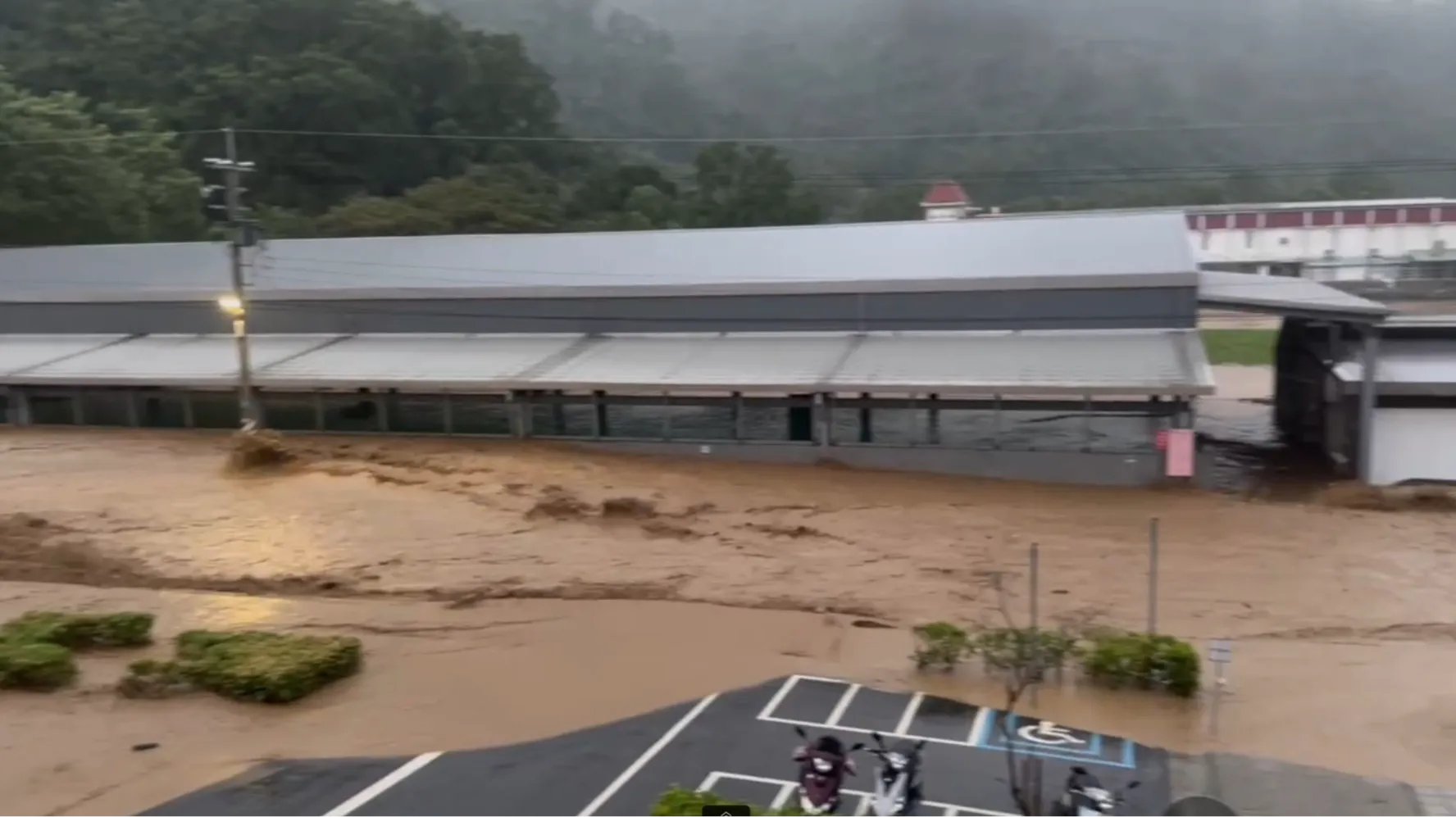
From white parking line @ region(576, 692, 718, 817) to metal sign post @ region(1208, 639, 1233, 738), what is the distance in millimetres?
4553

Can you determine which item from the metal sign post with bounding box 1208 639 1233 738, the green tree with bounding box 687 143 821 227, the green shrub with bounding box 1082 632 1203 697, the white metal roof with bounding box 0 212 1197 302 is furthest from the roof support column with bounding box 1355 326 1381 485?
the green tree with bounding box 687 143 821 227

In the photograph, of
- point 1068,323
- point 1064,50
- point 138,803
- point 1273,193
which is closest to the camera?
point 138,803

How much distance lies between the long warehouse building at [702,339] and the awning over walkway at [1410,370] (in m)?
0.87

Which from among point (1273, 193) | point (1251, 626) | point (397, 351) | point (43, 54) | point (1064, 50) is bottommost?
point (1251, 626)

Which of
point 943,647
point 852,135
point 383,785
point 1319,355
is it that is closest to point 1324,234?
point 1319,355

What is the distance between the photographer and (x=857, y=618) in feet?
42.9

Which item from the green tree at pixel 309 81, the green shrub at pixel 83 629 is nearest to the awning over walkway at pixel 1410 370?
the green shrub at pixel 83 629

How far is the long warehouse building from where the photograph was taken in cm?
2045

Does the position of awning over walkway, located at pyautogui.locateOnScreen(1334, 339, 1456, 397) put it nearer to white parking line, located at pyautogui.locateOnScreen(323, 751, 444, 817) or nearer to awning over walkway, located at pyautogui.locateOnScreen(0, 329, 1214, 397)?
awning over walkway, located at pyautogui.locateOnScreen(0, 329, 1214, 397)

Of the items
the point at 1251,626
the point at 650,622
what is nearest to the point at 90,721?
the point at 650,622

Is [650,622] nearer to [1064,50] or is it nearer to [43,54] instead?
[43,54]

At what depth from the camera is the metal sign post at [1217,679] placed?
31.7ft

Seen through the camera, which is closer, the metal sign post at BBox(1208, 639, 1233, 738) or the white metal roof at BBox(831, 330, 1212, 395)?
the metal sign post at BBox(1208, 639, 1233, 738)

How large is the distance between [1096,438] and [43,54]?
5460 cm
